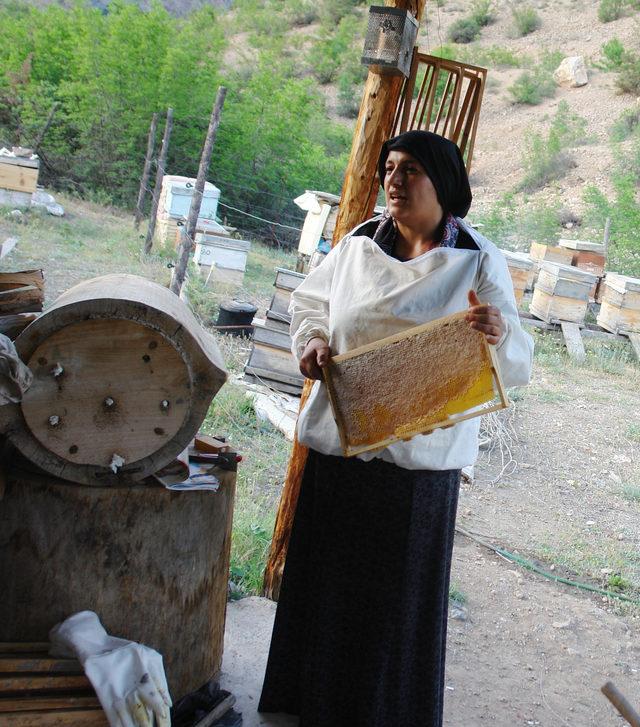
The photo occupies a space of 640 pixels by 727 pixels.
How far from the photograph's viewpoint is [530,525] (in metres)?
5.42

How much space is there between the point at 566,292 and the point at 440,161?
29.7ft

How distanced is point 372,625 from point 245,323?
6590 millimetres

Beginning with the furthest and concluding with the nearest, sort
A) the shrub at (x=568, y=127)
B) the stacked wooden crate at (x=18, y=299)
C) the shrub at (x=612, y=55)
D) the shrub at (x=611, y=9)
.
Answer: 1. the shrub at (x=611, y=9)
2. the shrub at (x=612, y=55)
3. the shrub at (x=568, y=127)
4. the stacked wooden crate at (x=18, y=299)

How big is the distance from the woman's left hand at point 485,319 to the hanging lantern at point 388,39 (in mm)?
1365

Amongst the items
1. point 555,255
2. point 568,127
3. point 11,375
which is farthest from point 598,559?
point 568,127

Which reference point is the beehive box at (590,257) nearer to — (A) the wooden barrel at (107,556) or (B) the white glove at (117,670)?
(A) the wooden barrel at (107,556)

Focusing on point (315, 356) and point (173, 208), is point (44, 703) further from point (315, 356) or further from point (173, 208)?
point (173, 208)

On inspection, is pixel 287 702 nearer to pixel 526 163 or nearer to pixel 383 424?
pixel 383 424

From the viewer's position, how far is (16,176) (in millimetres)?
11148

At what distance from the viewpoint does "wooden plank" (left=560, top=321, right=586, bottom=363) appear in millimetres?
10148

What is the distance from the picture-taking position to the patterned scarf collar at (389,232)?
2301mm

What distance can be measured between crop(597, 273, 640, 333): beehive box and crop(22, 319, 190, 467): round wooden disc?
31.8ft

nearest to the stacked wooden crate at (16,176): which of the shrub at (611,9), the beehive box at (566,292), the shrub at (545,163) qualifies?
the beehive box at (566,292)

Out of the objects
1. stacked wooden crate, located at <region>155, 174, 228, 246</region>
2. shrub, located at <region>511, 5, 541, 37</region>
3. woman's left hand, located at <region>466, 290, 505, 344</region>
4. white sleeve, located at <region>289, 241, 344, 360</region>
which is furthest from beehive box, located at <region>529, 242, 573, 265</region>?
shrub, located at <region>511, 5, 541, 37</region>
